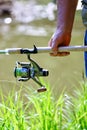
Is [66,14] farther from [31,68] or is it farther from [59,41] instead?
[31,68]

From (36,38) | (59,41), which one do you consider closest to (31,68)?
(59,41)

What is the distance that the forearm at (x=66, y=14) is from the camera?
6.99ft

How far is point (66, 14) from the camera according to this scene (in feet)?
7.00

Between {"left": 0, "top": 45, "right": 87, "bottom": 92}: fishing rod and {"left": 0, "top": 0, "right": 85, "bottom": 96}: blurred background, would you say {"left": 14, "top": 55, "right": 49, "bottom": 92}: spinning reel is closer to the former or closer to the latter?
{"left": 0, "top": 45, "right": 87, "bottom": 92}: fishing rod

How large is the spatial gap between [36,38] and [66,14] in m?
6.49

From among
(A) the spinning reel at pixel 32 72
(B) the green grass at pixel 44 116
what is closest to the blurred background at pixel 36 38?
(B) the green grass at pixel 44 116

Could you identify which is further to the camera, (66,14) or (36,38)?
(36,38)

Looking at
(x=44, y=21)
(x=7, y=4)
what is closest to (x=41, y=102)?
(x=44, y=21)

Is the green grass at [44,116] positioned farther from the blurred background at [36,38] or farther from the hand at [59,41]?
the blurred background at [36,38]

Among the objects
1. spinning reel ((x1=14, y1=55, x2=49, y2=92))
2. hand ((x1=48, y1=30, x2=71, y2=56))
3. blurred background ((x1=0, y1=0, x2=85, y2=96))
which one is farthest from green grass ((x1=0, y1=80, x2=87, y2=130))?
blurred background ((x1=0, y1=0, x2=85, y2=96))

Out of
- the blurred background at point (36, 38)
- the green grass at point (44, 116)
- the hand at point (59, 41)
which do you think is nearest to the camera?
the hand at point (59, 41)

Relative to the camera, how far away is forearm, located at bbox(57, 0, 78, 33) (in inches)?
83.9

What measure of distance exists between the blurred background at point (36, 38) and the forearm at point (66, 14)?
276 centimetres

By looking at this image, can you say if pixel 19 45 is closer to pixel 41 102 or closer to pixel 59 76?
Answer: pixel 59 76
